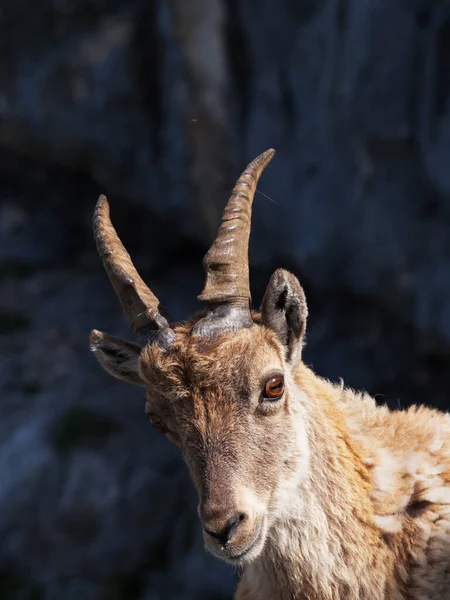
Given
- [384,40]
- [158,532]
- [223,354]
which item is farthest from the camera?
[158,532]

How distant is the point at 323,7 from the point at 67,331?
7.83 metres

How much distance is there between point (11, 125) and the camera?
19094 millimetres

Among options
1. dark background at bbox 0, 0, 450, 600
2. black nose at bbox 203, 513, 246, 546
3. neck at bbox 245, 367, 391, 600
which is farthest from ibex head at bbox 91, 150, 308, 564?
dark background at bbox 0, 0, 450, 600

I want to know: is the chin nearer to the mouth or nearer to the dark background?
the mouth

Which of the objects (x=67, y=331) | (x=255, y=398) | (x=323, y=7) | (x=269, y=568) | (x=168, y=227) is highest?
(x=323, y=7)

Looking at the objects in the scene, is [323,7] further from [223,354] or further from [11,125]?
[223,354]

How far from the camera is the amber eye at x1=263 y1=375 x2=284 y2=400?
5.50 m

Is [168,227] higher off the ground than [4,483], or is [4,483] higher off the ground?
[168,227]

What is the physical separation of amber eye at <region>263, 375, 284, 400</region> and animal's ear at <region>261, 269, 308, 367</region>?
291mm

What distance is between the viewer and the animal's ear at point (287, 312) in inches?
223

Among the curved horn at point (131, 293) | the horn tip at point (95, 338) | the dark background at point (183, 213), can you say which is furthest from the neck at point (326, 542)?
the dark background at point (183, 213)

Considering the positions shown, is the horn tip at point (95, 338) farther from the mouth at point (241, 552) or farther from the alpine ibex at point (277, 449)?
the mouth at point (241, 552)

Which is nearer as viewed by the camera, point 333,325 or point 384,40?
point 384,40

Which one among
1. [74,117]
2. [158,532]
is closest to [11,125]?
[74,117]
